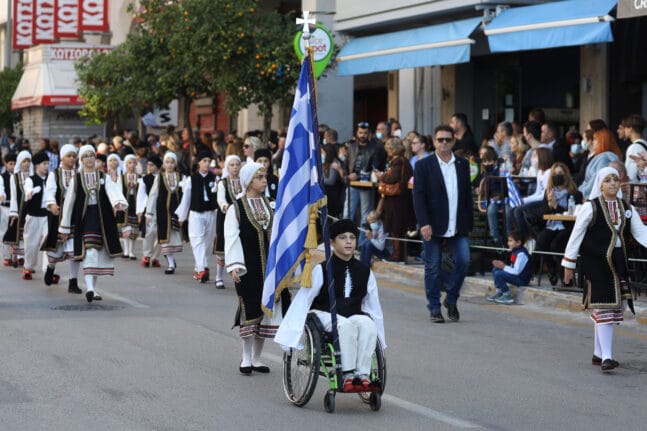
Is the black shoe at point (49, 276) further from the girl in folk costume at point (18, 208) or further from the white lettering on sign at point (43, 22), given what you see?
the white lettering on sign at point (43, 22)

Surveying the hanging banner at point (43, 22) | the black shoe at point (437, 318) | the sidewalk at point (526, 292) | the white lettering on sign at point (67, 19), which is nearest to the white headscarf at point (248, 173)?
the black shoe at point (437, 318)

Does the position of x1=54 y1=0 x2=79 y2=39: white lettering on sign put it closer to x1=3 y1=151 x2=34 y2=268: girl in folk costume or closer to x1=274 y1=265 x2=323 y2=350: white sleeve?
x1=3 y1=151 x2=34 y2=268: girl in folk costume

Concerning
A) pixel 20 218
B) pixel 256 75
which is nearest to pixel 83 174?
pixel 20 218

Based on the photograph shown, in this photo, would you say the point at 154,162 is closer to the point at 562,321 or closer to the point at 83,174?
the point at 83,174

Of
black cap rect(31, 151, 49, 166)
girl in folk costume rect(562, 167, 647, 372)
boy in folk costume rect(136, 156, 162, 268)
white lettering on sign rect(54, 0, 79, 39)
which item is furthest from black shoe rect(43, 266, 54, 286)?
white lettering on sign rect(54, 0, 79, 39)

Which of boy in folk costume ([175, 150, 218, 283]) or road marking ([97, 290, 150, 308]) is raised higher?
boy in folk costume ([175, 150, 218, 283])

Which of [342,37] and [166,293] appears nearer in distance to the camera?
[166,293]

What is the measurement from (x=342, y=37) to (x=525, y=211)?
1079cm

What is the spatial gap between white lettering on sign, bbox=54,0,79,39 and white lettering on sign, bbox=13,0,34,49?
117 cm

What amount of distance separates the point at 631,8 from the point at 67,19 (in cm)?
3607

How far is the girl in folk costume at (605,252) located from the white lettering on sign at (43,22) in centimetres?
4054

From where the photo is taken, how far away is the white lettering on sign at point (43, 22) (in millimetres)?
49375

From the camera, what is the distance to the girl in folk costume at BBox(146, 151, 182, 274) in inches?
781

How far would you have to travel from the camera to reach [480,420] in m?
8.73
